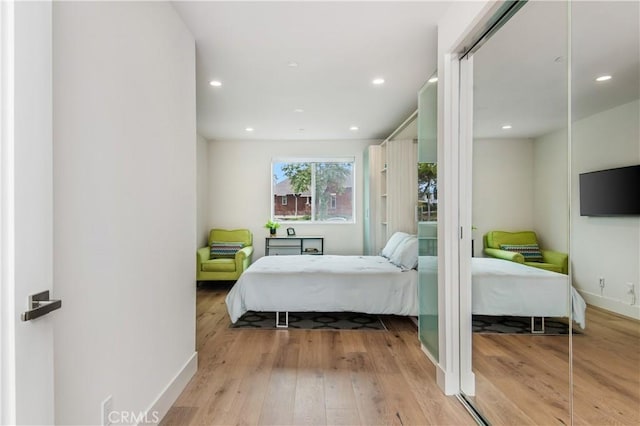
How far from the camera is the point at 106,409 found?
138 cm

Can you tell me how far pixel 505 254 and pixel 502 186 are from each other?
0.39 meters

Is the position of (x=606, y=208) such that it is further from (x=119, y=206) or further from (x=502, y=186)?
(x=119, y=206)

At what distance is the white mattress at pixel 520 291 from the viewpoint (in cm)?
143

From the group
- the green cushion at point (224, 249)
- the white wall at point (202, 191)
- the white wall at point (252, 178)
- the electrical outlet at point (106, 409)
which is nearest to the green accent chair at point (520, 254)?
the electrical outlet at point (106, 409)

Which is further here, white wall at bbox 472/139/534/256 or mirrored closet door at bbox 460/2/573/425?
white wall at bbox 472/139/534/256

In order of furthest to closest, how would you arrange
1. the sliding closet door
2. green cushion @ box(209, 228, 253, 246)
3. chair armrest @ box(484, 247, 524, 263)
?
green cushion @ box(209, 228, 253, 246) → the sliding closet door → chair armrest @ box(484, 247, 524, 263)

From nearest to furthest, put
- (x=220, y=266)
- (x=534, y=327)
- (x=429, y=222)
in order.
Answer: (x=534, y=327)
(x=429, y=222)
(x=220, y=266)

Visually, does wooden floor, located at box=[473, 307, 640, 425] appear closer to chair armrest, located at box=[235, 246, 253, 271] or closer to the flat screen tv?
the flat screen tv

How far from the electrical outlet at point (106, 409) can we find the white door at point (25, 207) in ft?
1.52

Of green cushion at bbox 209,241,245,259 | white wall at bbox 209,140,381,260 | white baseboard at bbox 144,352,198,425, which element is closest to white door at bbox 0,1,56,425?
white baseboard at bbox 144,352,198,425

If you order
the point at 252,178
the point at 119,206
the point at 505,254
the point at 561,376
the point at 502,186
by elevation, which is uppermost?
the point at 252,178

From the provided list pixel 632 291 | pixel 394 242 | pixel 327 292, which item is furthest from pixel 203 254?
pixel 632 291

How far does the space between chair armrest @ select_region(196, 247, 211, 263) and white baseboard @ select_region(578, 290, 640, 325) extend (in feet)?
15.3

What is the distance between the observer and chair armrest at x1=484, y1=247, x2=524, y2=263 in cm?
177
